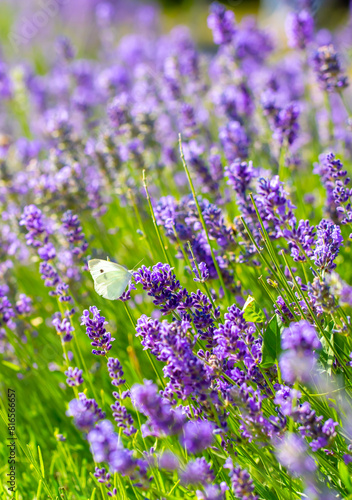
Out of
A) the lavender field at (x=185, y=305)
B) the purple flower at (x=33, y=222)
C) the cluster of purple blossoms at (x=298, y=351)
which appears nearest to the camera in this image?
the cluster of purple blossoms at (x=298, y=351)

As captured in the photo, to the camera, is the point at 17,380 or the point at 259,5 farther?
the point at 259,5

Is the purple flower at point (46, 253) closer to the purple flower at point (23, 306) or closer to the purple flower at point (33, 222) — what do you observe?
the purple flower at point (33, 222)

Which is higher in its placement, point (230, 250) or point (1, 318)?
point (1, 318)

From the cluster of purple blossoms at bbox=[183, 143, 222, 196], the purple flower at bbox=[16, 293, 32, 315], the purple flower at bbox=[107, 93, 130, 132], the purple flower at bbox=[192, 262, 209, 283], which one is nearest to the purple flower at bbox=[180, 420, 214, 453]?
the purple flower at bbox=[192, 262, 209, 283]

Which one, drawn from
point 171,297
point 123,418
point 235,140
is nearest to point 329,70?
point 235,140

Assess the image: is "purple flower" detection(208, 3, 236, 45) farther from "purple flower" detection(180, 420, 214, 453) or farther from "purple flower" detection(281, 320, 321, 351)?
"purple flower" detection(180, 420, 214, 453)

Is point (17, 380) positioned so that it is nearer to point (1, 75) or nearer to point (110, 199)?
point (110, 199)

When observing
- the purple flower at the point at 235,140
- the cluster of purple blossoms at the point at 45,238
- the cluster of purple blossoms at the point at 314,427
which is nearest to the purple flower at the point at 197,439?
the cluster of purple blossoms at the point at 314,427

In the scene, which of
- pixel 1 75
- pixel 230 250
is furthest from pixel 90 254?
pixel 1 75
